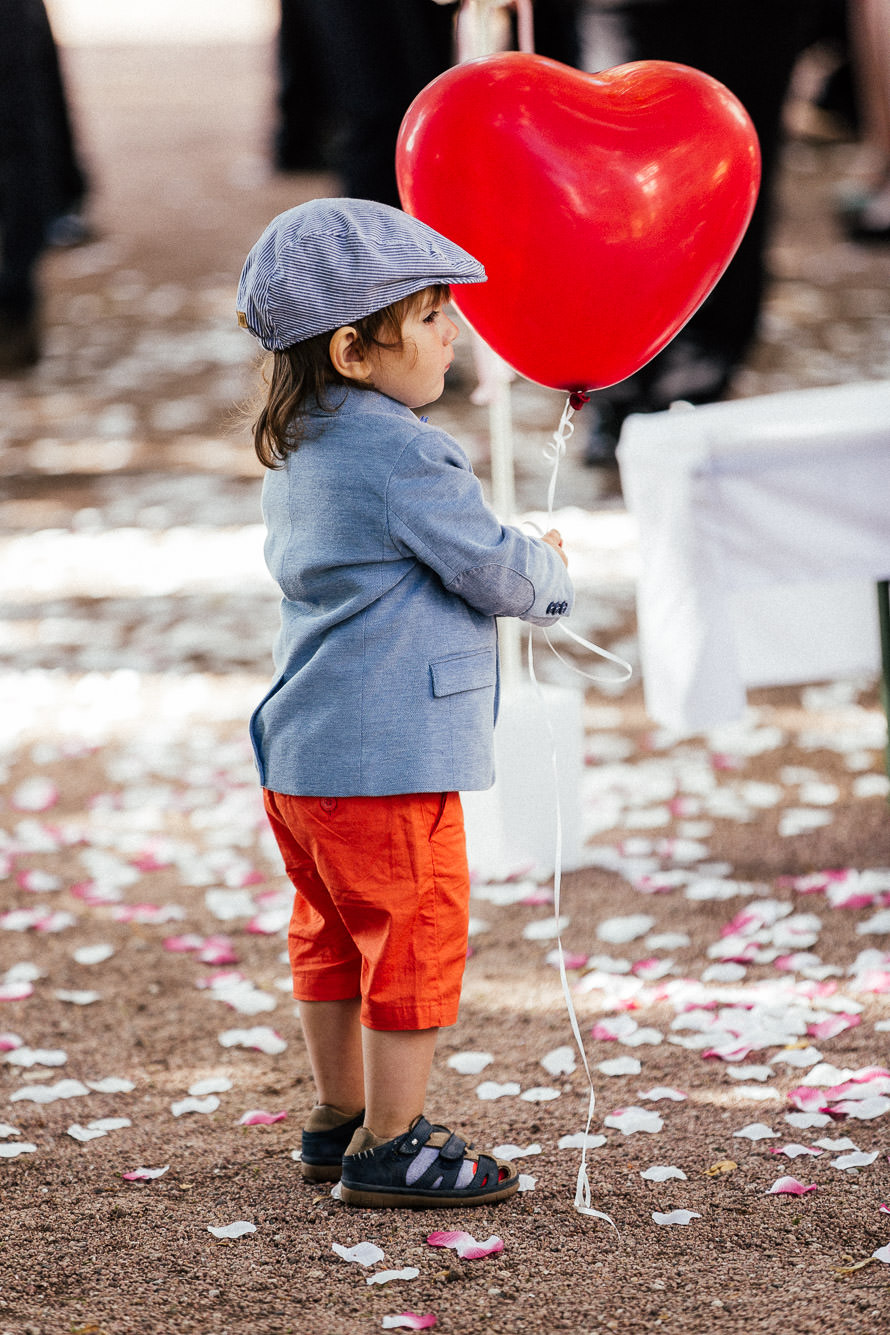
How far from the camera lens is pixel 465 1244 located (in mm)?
1766

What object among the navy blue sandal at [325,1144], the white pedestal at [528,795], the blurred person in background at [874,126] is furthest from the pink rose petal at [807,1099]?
the blurred person in background at [874,126]

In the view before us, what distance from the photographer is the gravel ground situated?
1.72 metres

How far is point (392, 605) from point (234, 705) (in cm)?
241

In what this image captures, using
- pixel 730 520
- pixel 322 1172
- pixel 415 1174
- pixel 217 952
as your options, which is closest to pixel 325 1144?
pixel 322 1172

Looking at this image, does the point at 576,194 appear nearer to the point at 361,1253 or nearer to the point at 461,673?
the point at 461,673

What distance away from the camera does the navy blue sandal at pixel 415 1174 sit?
184cm

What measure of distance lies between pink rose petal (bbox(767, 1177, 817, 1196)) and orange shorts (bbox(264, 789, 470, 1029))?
44 centimetres

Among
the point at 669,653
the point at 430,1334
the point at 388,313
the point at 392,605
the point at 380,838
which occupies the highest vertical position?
the point at 388,313

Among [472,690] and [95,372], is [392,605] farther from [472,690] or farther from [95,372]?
[95,372]

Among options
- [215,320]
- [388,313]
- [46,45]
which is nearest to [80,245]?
[46,45]

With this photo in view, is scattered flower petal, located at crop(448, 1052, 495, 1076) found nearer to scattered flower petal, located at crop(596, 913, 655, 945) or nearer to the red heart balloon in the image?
scattered flower petal, located at crop(596, 913, 655, 945)

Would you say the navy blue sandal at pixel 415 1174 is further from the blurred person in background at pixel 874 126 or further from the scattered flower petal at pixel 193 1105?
the blurred person in background at pixel 874 126

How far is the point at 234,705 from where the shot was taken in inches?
161

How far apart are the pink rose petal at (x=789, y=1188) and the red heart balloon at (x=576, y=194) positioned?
40.4 inches
